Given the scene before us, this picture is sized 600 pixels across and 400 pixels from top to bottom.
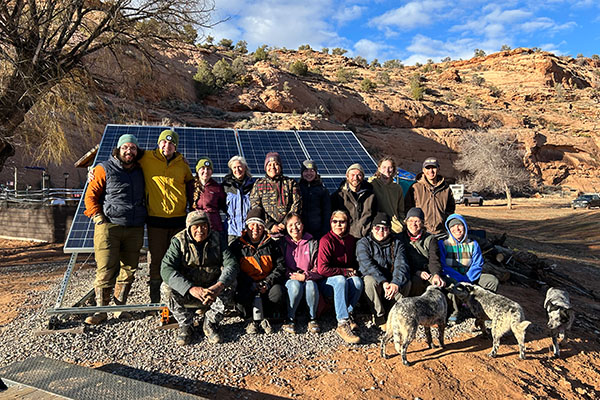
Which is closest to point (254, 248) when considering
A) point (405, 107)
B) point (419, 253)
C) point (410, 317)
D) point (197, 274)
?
point (197, 274)

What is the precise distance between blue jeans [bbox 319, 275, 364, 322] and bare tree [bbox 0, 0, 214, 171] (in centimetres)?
668

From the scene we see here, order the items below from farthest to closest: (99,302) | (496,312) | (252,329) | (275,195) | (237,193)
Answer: (237,193) → (275,195) → (99,302) → (252,329) → (496,312)

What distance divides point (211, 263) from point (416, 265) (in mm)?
2793

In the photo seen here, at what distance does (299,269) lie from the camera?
194 inches

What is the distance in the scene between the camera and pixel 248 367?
3844 mm

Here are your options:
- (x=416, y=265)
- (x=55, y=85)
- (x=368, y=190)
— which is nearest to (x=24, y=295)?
(x=55, y=85)

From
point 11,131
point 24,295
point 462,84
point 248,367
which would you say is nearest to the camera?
point 248,367

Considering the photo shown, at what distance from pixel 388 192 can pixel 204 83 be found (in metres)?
28.1

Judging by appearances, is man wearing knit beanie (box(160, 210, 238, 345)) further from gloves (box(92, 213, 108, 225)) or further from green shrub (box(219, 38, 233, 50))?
green shrub (box(219, 38, 233, 50))

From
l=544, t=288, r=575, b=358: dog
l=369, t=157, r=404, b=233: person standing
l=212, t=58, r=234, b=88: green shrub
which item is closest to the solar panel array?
l=369, t=157, r=404, b=233: person standing

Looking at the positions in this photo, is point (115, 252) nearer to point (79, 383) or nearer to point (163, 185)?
point (163, 185)

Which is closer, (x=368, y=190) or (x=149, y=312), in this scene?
(x=149, y=312)

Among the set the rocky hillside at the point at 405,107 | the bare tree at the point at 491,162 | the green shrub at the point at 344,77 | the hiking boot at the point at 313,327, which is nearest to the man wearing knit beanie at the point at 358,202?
the hiking boot at the point at 313,327

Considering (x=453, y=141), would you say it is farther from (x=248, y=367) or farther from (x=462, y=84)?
(x=248, y=367)
